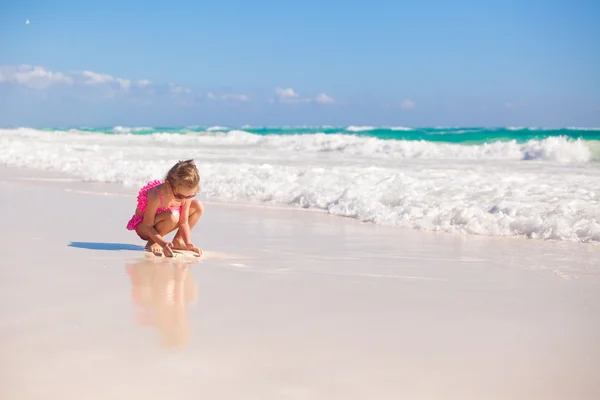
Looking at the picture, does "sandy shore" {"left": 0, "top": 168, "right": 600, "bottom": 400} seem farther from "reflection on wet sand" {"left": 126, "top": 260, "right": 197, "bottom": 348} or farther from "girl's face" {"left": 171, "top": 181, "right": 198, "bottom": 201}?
"girl's face" {"left": 171, "top": 181, "right": 198, "bottom": 201}

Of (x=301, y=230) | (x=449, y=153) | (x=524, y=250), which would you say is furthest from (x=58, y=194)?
(x=449, y=153)

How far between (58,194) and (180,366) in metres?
6.85

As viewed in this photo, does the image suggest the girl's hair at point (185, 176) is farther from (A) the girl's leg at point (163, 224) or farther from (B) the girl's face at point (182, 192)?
(A) the girl's leg at point (163, 224)

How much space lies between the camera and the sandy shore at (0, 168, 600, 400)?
234 cm

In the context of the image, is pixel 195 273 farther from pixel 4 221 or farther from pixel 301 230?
pixel 4 221

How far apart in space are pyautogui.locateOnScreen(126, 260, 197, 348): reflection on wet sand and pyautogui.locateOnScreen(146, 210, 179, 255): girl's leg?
0.94 feet

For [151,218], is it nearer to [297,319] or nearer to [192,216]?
[192,216]

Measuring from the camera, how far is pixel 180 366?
245 cm

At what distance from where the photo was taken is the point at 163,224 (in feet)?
16.0

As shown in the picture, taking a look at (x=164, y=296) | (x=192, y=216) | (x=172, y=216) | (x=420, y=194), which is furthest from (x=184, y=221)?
(x=420, y=194)

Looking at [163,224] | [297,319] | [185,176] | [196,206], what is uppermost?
[185,176]

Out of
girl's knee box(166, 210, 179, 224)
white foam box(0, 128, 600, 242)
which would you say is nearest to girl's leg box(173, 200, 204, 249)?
girl's knee box(166, 210, 179, 224)

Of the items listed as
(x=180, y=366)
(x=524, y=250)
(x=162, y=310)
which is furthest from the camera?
(x=524, y=250)

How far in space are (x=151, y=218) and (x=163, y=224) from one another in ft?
0.33
